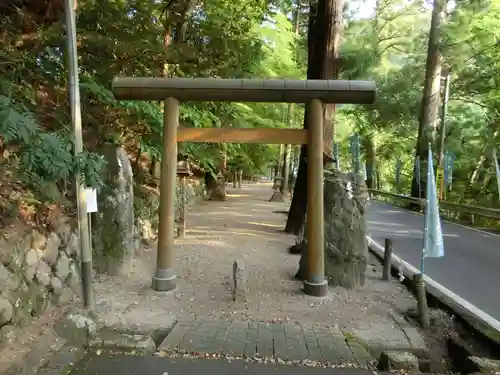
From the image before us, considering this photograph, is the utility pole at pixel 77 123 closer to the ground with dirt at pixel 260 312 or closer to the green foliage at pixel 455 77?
the ground with dirt at pixel 260 312

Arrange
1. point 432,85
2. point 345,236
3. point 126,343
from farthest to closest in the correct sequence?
point 432,85, point 345,236, point 126,343

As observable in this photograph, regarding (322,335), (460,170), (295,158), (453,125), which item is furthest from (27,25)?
(295,158)

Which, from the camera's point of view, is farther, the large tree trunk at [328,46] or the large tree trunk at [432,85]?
the large tree trunk at [432,85]

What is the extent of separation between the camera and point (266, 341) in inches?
179

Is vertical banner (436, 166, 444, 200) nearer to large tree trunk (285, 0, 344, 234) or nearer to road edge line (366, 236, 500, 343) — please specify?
large tree trunk (285, 0, 344, 234)

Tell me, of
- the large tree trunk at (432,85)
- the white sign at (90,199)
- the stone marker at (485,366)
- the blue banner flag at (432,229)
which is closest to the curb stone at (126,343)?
the white sign at (90,199)

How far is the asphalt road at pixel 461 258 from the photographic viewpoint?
254 inches

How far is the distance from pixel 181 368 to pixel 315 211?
2.98 metres

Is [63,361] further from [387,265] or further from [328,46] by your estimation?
[328,46]

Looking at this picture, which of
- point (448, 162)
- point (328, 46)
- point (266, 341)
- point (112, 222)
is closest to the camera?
point (266, 341)

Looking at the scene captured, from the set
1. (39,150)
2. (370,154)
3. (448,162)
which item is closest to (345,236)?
(39,150)

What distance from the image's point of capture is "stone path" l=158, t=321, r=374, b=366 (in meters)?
4.27

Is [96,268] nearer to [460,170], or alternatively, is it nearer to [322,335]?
[322,335]

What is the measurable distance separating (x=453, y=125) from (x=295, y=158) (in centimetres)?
1597
